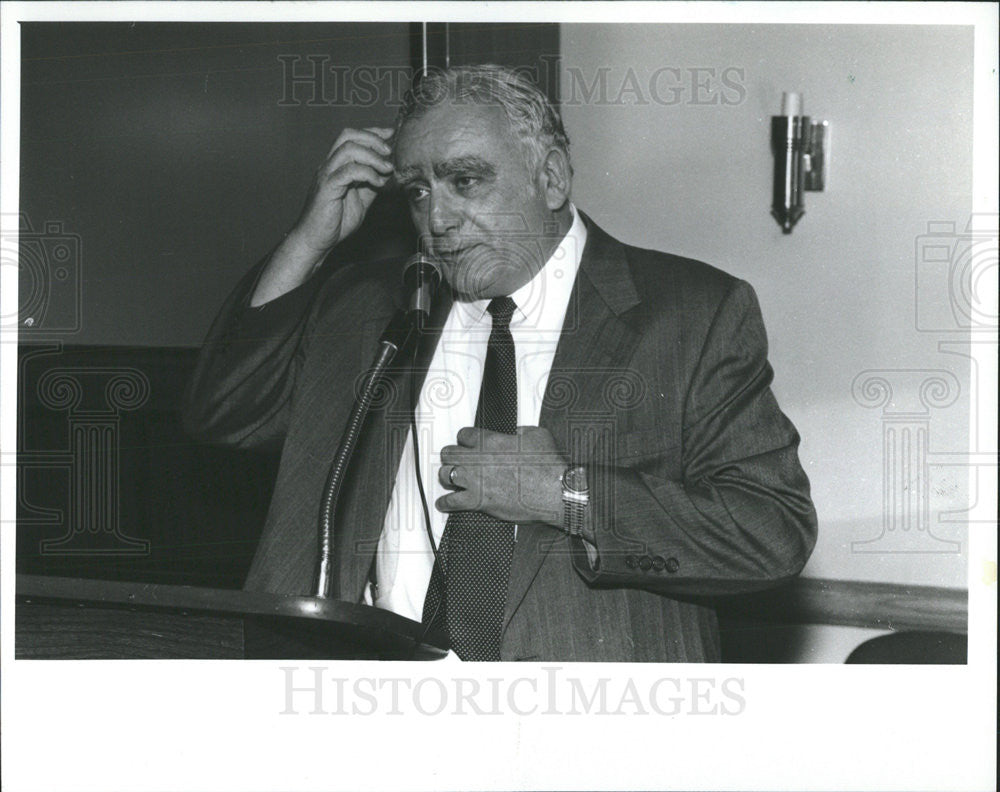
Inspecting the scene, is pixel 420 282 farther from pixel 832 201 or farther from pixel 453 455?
pixel 832 201

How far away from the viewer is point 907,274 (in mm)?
2432

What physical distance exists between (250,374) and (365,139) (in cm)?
54

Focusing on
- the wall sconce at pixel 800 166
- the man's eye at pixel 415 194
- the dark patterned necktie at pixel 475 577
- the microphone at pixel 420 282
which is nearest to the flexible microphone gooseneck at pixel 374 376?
the microphone at pixel 420 282

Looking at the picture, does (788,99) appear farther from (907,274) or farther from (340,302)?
(340,302)

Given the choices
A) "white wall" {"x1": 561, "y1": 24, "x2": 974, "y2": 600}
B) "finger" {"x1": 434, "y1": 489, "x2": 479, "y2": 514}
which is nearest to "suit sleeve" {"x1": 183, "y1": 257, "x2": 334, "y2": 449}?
"finger" {"x1": 434, "y1": 489, "x2": 479, "y2": 514}

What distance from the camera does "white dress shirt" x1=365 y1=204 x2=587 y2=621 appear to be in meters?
2.34

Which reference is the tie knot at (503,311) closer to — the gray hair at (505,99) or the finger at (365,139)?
the gray hair at (505,99)

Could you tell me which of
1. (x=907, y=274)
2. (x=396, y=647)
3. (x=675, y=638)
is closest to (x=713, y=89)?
(x=907, y=274)

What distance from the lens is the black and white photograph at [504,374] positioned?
7.71 feet

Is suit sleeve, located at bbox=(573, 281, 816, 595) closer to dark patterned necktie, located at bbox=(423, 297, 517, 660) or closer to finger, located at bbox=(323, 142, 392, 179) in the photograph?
dark patterned necktie, located at bbox=(423, 297, 517, 660)

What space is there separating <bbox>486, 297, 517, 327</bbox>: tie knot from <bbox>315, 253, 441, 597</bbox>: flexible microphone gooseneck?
132 millimetres

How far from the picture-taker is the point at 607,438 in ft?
7.70

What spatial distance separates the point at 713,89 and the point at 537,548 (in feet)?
3.32

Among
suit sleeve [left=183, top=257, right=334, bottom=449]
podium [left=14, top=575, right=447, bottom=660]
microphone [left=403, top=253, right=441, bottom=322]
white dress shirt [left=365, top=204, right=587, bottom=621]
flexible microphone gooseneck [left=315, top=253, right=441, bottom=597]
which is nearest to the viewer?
podium [left=14, top=575, right=447, bottom=660]
